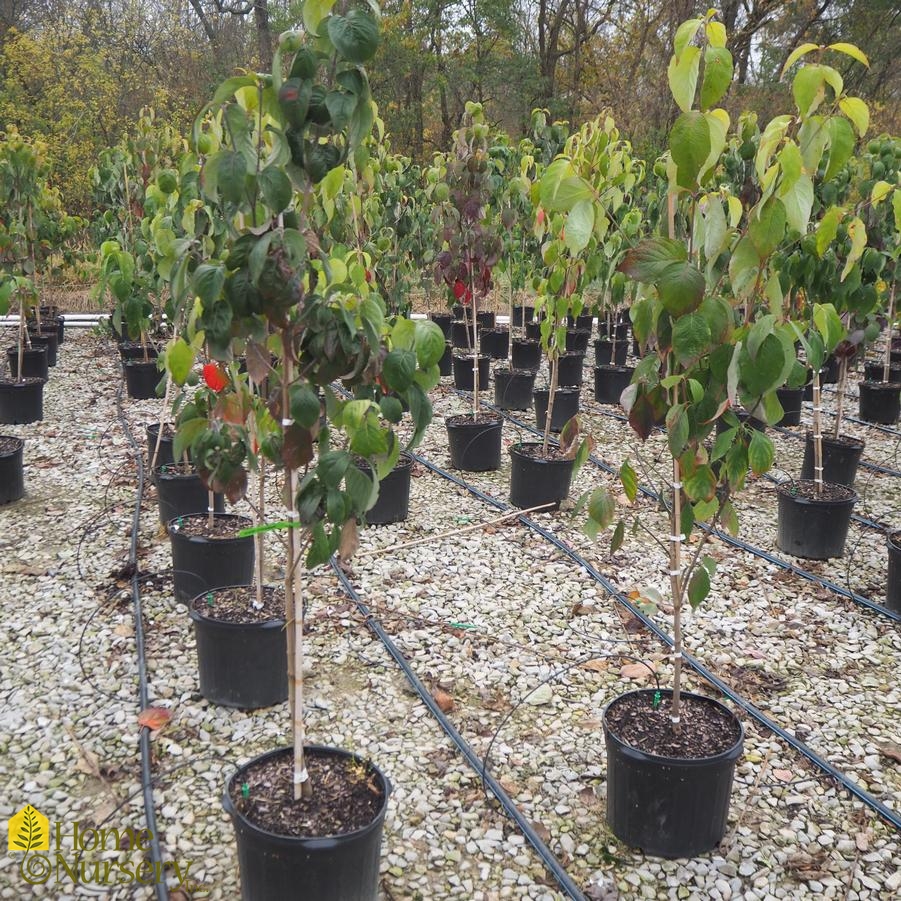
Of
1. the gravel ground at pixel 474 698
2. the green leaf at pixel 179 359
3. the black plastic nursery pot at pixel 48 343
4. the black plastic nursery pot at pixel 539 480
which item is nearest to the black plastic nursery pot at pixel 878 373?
the gravel ground at pixel 474 698

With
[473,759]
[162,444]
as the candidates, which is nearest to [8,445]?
[162,444]

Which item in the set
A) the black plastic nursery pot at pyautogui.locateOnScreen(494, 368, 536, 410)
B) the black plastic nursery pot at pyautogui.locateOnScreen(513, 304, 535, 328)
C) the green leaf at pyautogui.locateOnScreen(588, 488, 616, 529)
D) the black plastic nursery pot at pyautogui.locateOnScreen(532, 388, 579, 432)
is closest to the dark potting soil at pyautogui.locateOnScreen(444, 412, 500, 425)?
the black plastic nursery pot at pyautogui.locateOnScreen(532, 388, 579, 432)

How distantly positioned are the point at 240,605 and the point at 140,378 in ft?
15.4

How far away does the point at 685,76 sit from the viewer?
68.2 inches

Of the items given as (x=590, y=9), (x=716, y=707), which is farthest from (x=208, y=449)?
(x=590, y=9)

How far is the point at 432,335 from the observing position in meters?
1.74

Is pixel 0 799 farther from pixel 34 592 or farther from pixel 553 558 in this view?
pixel 553 558

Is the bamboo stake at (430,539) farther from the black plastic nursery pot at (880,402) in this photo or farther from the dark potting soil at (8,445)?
the black plastic nursery pot at (880,402)

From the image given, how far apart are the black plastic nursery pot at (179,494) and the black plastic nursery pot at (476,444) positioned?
1711 millimetres

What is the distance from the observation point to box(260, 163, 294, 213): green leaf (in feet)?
5.22

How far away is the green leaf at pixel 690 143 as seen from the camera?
1.68 m

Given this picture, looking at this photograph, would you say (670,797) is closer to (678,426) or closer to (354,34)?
(678,426)

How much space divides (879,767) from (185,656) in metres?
2.23

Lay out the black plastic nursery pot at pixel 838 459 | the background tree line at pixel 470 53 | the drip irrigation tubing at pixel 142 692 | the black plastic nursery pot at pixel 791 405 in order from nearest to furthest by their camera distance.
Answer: the drip irrigation tubing at pixel 142 692
the black plastic nursery pot at pixel 838 459
the black plastic nursery pot at pixel 791 405
the background tree line at pixel 470 53
